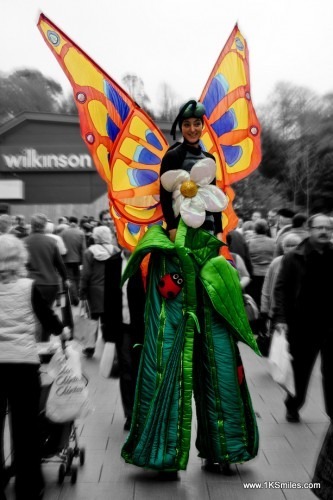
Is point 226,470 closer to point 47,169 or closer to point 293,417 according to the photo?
point 293,417

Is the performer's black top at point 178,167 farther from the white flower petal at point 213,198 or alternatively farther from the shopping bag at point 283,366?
the shopping bag at point 283,366

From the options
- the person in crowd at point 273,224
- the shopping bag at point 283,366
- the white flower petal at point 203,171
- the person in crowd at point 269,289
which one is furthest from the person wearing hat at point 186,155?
the person in crowd at point 273,224

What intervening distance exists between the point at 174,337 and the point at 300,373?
151 centimetres

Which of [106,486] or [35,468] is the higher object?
[35,468]

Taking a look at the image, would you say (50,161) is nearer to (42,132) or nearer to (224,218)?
(42,132)

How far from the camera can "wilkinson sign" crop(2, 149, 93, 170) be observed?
34.3 m

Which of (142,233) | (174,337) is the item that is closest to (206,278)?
(174,337)

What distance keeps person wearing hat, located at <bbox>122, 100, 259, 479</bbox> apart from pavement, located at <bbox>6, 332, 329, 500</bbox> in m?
0.14

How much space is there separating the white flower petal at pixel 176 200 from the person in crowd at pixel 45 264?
12.9 feet

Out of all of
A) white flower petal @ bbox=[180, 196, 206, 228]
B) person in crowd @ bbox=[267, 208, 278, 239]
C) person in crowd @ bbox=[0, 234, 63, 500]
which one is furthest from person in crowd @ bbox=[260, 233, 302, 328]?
person in crowd @ bbox=[267, 208, 278, 239]

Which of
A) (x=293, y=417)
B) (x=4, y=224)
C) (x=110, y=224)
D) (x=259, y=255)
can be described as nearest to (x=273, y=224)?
(x=110, y=224)

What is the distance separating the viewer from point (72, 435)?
4746mm

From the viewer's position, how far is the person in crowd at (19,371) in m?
3.78

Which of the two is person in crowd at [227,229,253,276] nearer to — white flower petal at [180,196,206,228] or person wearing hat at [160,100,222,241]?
person wearing hat at [160,100,222,241]
